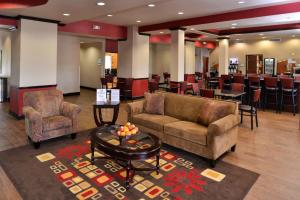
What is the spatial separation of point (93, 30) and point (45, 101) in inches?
184

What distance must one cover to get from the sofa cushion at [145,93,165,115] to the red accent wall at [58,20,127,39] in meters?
4.74

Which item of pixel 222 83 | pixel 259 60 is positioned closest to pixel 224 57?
pixel 222 83

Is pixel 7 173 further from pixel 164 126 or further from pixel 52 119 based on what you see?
pixel 164 126

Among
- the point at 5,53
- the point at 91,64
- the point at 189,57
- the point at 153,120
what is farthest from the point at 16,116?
the point at 189,57

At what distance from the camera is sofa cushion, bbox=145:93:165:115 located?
495cm

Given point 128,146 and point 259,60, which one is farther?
point 259,60

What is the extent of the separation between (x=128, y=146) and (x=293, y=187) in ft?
7.53

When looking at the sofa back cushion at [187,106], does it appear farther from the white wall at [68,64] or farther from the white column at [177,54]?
the white wall at [68,64]

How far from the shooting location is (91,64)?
1267cm

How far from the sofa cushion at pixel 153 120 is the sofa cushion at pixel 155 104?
0.42 feet

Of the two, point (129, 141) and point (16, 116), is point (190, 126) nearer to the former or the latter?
point (129, 141)

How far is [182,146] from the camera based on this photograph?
398 centimetres

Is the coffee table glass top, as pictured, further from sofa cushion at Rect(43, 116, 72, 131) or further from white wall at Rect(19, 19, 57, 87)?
white wall at Rect(19, 19, 57, 87)

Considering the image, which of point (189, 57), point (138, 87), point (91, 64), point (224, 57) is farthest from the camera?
point (189, 57)
